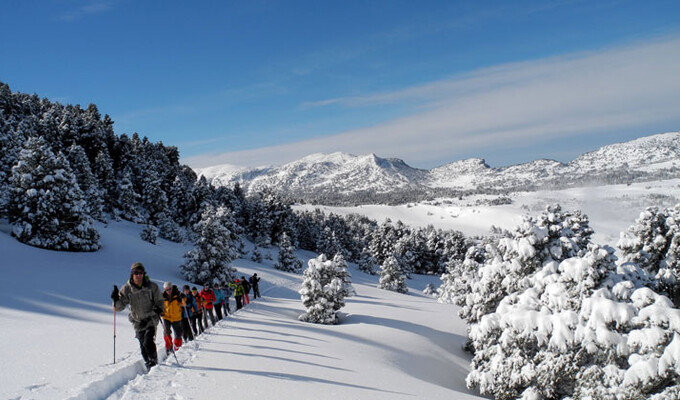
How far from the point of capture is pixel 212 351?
1179 cm

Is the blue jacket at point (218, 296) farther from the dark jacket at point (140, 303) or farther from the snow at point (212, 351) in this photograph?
the dark jacket at point (140, 303)

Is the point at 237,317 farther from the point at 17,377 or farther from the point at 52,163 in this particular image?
the point at 52,163

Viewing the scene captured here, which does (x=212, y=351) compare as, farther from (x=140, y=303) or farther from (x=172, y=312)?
(x=140, y=303)

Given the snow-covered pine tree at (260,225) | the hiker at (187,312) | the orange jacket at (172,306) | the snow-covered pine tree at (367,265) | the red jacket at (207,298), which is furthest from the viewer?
the snow-covered pine tree at (367,265)

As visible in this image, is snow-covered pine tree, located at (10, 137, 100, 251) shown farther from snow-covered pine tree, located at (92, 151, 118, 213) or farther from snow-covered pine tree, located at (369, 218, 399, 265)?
snow-covered pine tree, located at (369, 218, 399, 265)

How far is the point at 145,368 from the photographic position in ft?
31.5

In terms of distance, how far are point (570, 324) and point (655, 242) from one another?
14.1 metres

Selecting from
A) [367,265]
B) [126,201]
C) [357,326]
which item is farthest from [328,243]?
[357,326]

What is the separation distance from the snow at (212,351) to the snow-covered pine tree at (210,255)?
6785 mm

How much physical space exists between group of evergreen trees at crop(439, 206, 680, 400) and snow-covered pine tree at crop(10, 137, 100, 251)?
105ft

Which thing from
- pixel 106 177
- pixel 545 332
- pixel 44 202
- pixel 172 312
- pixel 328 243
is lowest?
pixel 328 243

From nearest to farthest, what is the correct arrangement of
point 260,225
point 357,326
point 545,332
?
point 545,332
point 357,326
point 260,225

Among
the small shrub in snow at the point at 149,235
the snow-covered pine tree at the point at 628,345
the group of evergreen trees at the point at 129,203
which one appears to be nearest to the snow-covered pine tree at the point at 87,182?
the group of evergreen trees at the point at 129,203

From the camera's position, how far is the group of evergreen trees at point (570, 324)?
388 inches
